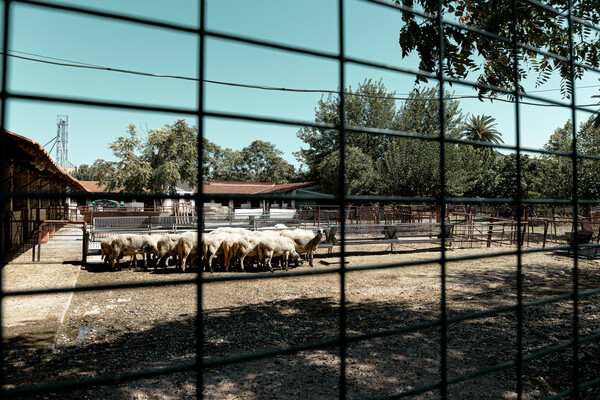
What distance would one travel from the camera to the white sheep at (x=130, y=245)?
10.4 metres

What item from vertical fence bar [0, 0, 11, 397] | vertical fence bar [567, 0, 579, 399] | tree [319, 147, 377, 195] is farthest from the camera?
tree [319, 147, 377, 195]

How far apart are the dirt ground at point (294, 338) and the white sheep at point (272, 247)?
160cm

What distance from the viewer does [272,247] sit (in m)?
10.6

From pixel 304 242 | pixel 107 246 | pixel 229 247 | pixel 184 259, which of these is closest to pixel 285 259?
pixel 304 242

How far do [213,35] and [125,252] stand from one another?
10900mm

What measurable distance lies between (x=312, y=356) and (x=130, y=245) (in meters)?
7.85

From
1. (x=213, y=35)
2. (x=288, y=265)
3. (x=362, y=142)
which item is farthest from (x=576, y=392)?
(x=362, y=142)

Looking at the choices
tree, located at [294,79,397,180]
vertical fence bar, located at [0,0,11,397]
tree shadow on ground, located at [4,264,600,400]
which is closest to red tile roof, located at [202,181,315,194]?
tree, located at [294,79,397,180]

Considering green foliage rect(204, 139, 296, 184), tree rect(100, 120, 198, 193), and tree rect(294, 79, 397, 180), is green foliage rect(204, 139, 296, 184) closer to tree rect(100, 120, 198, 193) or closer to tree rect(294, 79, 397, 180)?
tree rect(294, 79, 397, 180)

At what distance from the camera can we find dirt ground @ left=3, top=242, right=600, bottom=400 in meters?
3.82

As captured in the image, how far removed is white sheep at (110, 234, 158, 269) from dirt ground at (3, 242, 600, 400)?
1.37m

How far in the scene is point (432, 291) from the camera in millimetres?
8078

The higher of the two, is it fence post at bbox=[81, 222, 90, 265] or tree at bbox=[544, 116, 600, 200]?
tree at bbox=[544, 116, 600, 200]

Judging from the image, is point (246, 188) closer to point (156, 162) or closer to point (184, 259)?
point (156, 162)
